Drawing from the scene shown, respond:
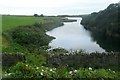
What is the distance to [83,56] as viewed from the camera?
84.4 feet

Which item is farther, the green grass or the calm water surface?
the green grass

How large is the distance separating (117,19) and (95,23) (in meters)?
28.2

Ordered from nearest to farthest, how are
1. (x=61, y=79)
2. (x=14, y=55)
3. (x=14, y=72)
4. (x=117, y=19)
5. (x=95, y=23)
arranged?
1. (x=61, y=79)
2. (x=14, y=72)
3. (x=14, y=55)
4. (x=117, y=19)
5. (x=95, y=23)

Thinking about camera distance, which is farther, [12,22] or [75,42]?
[12,22]

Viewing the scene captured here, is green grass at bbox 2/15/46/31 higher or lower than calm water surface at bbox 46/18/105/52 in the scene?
higher

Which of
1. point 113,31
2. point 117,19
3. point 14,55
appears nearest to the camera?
point 14,55

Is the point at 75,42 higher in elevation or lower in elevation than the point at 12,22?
lower

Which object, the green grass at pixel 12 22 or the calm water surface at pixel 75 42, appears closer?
the calm water surface at pixel 75 42

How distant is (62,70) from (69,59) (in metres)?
10.0

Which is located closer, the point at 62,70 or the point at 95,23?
the point at 62,70

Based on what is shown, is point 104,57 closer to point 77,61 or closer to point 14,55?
Answer: point 77,61

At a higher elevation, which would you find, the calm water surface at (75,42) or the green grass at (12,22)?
the green grass at (12,22)

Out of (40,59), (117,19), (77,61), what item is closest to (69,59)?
(77,61)

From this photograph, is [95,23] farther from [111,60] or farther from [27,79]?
[27,79]
